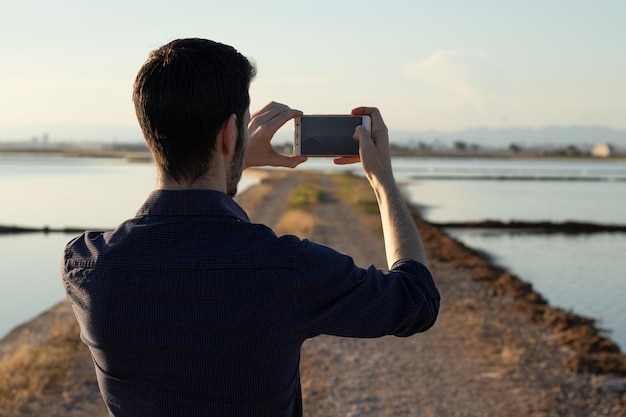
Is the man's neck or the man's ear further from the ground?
the man's ear

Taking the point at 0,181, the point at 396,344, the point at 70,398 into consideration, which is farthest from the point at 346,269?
the point at 0,181

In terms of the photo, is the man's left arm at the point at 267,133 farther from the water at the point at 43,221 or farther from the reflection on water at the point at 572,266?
the reflection on water at the point at 572,266

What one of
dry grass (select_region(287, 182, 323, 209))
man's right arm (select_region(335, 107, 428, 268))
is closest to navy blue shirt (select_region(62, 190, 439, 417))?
man's right arm (select_region(335, 107, 428, 268))

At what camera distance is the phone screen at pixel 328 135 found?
1.85 metres

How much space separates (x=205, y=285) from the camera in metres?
1.29

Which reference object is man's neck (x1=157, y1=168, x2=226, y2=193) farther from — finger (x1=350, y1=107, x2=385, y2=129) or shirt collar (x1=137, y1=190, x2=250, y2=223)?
finger (x1=350, y1=107, x2=385, y2=129)

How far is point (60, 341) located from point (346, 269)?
7.94 meters

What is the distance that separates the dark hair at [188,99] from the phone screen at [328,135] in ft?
1.60

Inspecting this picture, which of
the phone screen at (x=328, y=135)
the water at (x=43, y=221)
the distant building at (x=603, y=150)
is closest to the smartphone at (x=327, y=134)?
the phone screen at (x=328, y=135)

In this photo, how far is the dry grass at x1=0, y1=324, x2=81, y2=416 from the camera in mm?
6453

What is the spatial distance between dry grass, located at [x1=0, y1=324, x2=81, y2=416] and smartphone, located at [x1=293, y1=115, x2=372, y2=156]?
510cm

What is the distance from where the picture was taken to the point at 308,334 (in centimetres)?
136

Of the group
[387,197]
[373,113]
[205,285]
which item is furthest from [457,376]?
[205,285]

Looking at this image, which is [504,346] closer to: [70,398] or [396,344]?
[396,344]
